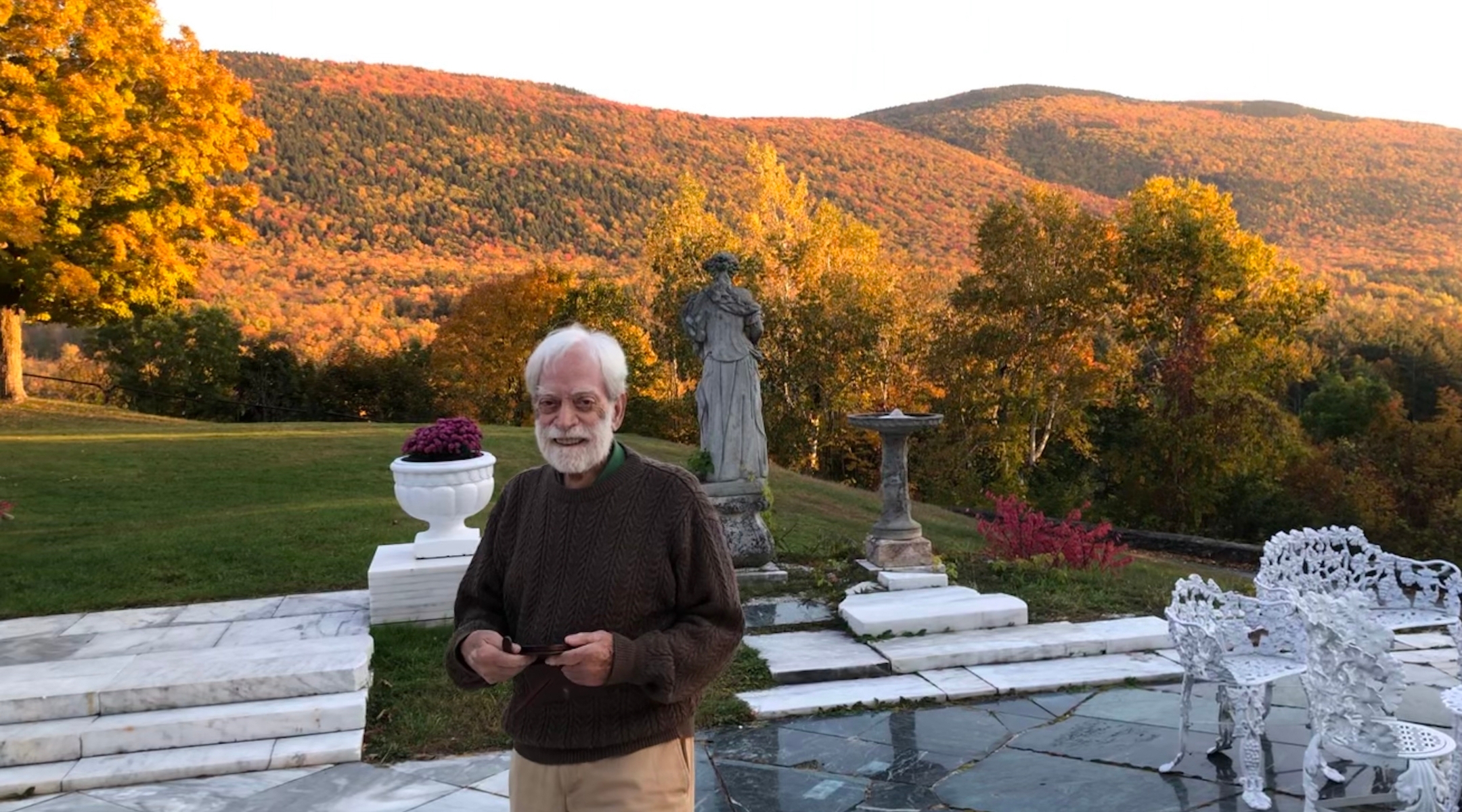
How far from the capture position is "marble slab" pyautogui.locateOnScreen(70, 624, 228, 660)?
243 inches

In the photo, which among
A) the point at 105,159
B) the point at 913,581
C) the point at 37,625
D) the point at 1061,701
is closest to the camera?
the point at 1061,701

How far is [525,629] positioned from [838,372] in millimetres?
24965

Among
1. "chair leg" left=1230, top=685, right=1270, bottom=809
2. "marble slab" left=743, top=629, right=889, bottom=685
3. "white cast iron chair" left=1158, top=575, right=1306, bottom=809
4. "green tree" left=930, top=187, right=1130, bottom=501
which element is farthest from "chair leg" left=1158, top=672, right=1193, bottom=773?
"green tree" left=930, top=187, right=1130, bottom=501

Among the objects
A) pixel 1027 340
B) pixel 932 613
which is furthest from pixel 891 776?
pixel 1027 340

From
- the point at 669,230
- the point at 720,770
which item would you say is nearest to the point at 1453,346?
the point at 669,230

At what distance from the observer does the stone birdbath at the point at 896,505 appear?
27.8 feet

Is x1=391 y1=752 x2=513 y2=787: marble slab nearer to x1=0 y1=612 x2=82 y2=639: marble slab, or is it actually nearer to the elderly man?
the elderly man

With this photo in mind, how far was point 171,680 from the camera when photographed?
5270 mm

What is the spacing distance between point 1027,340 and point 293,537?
18973 millimetres

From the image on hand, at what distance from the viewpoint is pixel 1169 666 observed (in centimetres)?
620

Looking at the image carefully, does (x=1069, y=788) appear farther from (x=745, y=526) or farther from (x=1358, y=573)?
(x=745, y=526)

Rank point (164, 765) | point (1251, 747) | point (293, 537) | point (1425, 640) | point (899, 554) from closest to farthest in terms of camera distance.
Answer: point (1251, 747) → point (164, 765) → point (1425, 640) → point (899, 554) → point (293, 537)

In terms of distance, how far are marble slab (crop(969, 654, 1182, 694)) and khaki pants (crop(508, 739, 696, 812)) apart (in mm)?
4029

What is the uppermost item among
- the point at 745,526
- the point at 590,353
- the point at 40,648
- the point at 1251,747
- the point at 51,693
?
the point at 590,353
